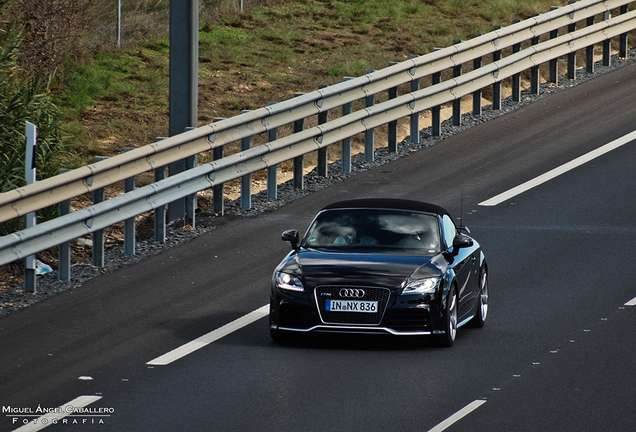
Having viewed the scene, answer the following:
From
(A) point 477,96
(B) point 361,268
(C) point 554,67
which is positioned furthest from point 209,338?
(C) point 554,67

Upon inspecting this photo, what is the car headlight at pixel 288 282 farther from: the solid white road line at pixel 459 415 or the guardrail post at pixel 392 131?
the guardrail post at pixel 392 131

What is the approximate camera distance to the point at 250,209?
1733 cm

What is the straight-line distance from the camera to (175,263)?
14.5 meters

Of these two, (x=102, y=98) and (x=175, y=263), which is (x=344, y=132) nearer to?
(x=175, y=263)

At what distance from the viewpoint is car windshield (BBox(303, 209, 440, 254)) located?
39.6ft

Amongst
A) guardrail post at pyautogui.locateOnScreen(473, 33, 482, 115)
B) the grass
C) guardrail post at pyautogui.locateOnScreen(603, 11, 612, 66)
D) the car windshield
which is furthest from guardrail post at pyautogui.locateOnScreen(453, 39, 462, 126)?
the car windshield

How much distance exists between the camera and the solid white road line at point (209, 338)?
10.8m

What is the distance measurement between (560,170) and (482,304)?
6.91 meters

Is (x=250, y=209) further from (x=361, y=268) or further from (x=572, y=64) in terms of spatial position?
(x=572, y=64)

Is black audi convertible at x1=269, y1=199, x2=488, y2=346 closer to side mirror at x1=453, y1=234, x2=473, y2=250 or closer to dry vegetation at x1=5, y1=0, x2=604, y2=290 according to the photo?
side mirror at x1=453, y1=234, x2=473, y2=250

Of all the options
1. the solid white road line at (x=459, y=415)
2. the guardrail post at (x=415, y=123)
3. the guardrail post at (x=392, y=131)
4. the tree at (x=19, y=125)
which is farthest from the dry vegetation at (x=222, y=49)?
the solid white road line at (x=459, y=415)

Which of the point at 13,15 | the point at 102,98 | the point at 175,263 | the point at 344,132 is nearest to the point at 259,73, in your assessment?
the point at 102,98

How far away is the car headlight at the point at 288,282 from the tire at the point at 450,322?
1296 millimetres

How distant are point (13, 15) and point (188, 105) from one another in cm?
646
